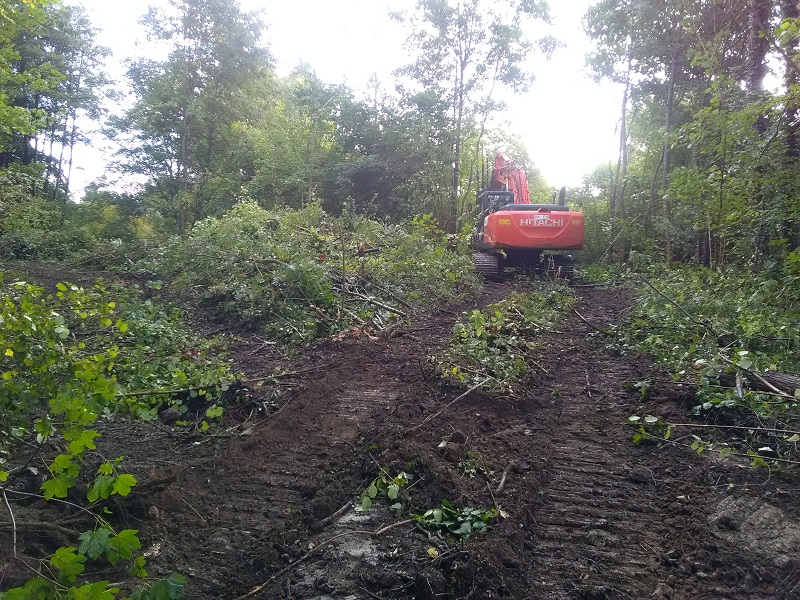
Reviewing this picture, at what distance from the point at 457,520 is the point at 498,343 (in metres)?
3.62

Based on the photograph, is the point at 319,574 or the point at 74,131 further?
the point at 74,131

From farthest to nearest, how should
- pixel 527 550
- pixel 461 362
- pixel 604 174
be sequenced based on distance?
pixel 604 174 → pixel 461 362 → pixel 527 550

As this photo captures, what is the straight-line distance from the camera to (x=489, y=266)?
41.1 ft

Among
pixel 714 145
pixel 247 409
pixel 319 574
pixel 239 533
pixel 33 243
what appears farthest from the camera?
pixel 33 243

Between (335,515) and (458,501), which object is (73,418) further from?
(458,501)

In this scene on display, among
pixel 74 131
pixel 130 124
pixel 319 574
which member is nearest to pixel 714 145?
pixel 319 574

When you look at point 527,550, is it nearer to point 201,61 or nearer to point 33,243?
point 33,243

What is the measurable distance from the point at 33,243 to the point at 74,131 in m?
13.9

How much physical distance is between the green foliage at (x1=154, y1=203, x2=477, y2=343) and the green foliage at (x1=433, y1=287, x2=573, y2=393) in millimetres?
1603

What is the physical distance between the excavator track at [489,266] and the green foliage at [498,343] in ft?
10.3

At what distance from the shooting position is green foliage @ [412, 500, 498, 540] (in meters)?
2.99

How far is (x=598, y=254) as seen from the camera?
59.5 ft

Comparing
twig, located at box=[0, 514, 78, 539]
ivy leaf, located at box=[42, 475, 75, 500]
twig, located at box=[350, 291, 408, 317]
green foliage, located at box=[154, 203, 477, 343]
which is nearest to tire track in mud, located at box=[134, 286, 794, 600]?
twig, located at box=[0, 514, 78, 539]

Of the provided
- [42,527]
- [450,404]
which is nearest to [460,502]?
[450,404]
